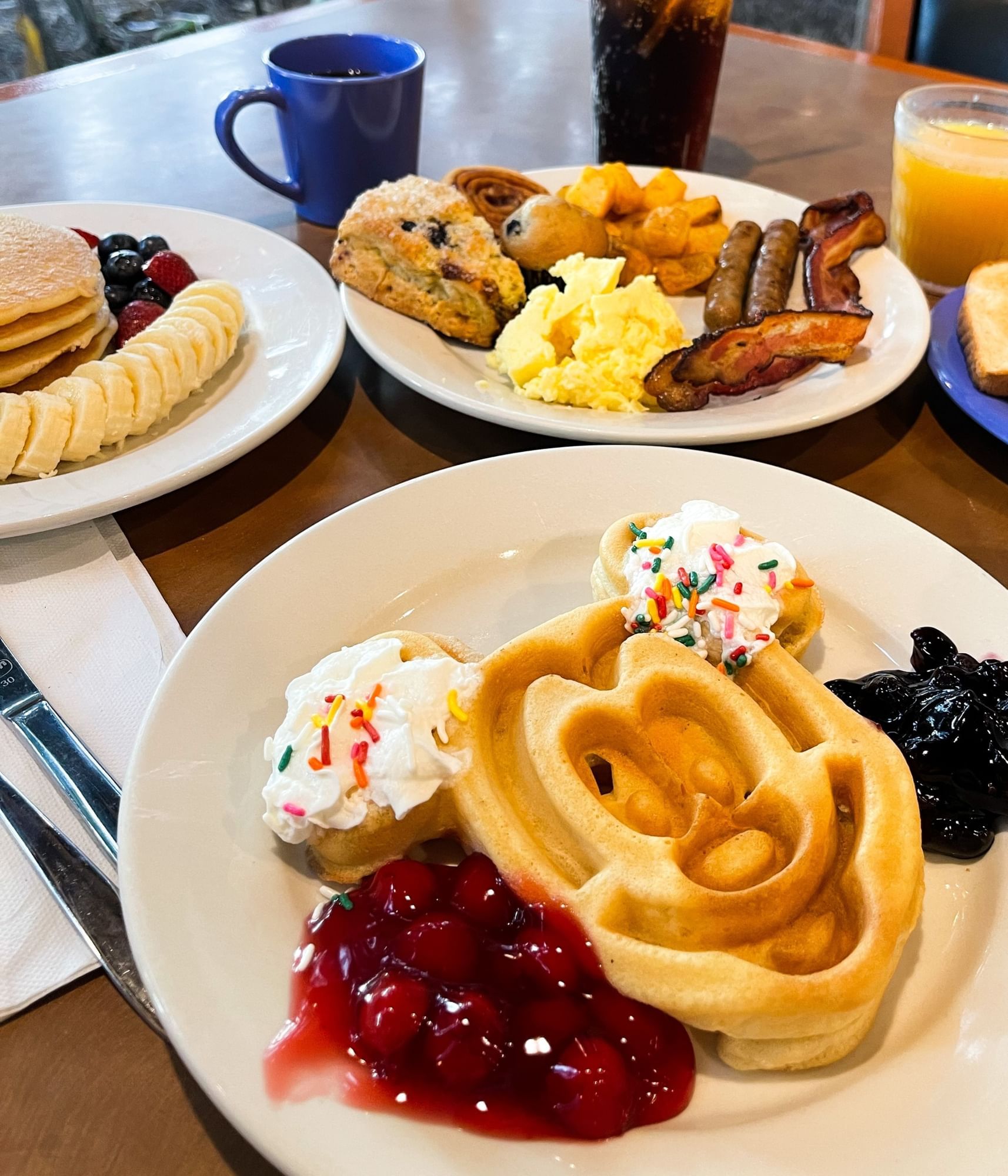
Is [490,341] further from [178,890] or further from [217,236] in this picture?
[178,890]

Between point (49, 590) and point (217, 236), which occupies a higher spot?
point (217, 236)

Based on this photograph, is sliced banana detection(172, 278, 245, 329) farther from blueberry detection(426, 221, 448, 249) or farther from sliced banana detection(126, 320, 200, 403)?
blueberry detection(426, 221, 448, 249)

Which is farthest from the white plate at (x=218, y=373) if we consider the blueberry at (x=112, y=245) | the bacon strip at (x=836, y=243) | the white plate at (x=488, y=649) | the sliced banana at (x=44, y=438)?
the bacon strip at (x=836, y=243)

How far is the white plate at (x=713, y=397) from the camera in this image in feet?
5.83

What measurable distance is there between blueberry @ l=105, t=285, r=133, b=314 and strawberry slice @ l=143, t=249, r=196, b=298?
64mm

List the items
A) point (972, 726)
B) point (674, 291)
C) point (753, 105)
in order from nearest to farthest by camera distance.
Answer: point (972, 726) < point (674, 291) < point (753, 105)

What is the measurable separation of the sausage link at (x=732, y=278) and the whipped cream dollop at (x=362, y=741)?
1260 millimetres

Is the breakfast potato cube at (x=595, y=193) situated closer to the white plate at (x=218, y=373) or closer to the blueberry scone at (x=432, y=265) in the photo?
the blueberry scone at (x=432, y=265)

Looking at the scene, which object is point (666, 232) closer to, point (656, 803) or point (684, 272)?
point (684, 272)

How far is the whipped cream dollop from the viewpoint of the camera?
112cm

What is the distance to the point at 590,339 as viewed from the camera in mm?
1971

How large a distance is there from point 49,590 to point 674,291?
1621 mm

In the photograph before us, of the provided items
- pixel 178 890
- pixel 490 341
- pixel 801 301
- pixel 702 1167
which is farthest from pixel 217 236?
pixel 702 1167

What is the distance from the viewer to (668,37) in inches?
96.3
